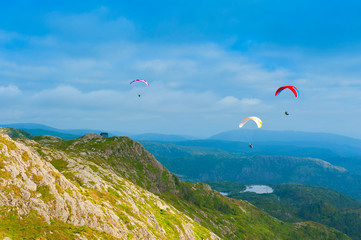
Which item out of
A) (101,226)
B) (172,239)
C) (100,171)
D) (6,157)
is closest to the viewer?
(6,157)

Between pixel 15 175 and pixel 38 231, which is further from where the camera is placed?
pixel 15 175

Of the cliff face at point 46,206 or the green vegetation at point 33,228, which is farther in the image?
the cliff face at point 46,206

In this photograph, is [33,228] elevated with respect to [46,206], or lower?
lower

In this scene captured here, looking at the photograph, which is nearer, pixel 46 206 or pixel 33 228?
pixel 33 228

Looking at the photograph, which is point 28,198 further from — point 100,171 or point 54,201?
point 100,171

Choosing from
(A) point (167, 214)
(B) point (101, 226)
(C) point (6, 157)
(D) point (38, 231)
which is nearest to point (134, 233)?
(B) point (101, 226)

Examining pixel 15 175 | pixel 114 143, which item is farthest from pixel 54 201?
pixel 114 143

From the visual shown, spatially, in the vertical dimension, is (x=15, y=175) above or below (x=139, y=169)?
above

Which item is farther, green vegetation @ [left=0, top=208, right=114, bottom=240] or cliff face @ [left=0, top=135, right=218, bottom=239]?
cliff face @ [left=0, top=135, right=218, bottom=239]

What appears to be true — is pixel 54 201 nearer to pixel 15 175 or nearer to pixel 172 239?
pixel 15 175

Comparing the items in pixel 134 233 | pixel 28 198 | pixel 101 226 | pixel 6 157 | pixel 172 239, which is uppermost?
pixel 6 157

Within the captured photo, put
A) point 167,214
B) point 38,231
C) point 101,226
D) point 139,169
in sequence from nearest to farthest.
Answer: point 38,231 < point 101,226 < point 167,214 < point 139,169
